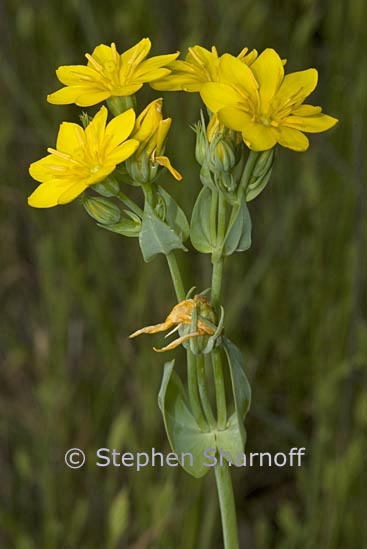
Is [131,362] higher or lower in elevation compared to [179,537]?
higher

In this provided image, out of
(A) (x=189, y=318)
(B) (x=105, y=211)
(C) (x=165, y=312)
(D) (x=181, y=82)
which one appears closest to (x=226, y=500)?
(A) (x=189, y=318)

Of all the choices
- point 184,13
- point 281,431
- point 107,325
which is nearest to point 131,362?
point 107,325

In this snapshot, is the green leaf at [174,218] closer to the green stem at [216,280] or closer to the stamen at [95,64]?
the green stem at [216,280]

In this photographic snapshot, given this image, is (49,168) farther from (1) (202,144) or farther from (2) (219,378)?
(2) (219,378)

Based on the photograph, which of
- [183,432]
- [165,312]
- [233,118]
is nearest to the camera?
[233,118]

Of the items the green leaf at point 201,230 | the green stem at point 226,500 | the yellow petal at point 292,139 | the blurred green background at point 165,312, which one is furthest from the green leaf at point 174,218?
the blurred green background at point 165,312

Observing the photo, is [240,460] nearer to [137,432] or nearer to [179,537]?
[179,537]
